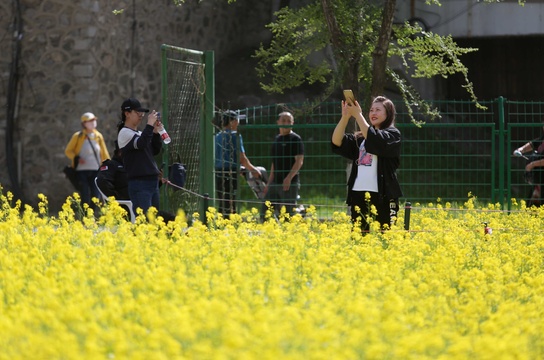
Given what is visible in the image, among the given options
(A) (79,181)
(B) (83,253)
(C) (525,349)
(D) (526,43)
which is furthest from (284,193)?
(D) (526,43)

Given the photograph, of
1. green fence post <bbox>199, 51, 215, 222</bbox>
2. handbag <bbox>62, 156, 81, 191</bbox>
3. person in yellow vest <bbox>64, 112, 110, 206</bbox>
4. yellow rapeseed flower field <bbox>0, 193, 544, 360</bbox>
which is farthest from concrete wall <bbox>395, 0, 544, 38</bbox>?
yellow rapeseed flower field <bbox>0, 193, 544, 360</bbox>

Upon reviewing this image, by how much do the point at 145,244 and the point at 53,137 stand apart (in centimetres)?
954

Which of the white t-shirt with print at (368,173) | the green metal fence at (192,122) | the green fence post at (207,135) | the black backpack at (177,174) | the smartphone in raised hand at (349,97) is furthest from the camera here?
the green fence post at (207,135)

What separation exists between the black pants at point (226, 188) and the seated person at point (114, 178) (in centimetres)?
206

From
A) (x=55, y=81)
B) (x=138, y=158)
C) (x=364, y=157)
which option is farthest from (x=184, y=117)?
(x=55, y=81)

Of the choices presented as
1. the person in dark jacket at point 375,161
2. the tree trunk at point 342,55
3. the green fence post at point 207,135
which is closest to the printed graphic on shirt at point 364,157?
the person in dark jacket at point 375,161

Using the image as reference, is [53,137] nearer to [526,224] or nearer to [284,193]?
[284,193]

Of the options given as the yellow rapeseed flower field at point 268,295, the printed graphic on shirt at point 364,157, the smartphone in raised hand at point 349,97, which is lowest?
the yellow rapeseed flower field at point 268,295

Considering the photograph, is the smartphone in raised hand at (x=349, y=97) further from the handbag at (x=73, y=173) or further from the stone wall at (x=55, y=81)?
the stone wall at (x=55, y=81)

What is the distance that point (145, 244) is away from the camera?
9461mm

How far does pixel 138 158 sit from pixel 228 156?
321cm

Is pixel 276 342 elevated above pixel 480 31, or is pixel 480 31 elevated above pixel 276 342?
pixel 480 31

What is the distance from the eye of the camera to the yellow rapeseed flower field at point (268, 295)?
585cm

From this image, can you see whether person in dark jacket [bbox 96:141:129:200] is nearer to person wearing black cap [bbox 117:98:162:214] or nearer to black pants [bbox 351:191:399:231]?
person wearing black cap [bbox 117:98:162:214]
